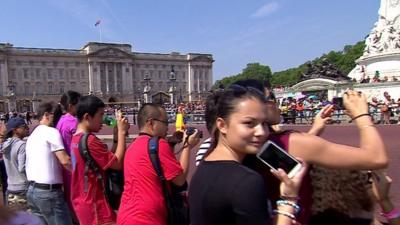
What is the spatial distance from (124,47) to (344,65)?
5972cm

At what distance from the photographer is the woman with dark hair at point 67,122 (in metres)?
4.28

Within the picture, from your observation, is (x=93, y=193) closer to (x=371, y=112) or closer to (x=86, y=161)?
(x=86, y=161)

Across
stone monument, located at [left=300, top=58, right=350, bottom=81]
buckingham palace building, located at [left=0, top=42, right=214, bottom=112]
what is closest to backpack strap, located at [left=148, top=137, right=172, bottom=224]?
stone monument, located at [left=300, top=58, right=350, bottom=81]

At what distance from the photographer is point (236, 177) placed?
1.76 m

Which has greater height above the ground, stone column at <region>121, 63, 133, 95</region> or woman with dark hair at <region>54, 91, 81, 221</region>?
stone column at <region>121, 63, 133, 95</region>

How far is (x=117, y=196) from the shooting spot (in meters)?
3.63

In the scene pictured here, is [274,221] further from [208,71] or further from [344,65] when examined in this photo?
[208,71]

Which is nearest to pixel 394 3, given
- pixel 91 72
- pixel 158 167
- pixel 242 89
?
pixel 158 167

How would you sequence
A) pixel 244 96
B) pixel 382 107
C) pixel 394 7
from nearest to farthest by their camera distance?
pixel 244 96 < pixel 382 107 < pixel 394 7

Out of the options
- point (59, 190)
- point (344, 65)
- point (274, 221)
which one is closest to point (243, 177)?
point (274, 221)

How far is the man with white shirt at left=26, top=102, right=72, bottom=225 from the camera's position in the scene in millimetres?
4082

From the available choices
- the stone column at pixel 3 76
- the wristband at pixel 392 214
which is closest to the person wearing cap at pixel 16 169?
the wristband at pixel 392 214

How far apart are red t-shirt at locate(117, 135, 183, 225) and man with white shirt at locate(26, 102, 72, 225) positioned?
1253mm

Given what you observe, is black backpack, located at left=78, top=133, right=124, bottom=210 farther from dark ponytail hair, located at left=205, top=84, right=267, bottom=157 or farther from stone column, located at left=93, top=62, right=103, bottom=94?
stone column, located at left=93, top=62, right=103, bottom=94
